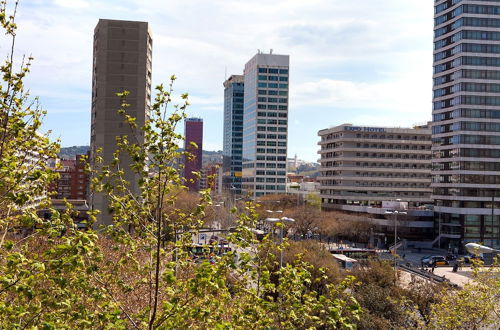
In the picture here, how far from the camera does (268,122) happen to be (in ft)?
493

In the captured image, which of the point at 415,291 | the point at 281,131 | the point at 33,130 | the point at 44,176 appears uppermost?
the point at 281,131

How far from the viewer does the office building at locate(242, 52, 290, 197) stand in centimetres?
14900

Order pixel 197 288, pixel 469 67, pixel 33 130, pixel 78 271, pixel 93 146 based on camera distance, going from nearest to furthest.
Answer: pixel 197 288, pixel 78 271, pixel 33 130, pixel 93 146, pixel 469 67

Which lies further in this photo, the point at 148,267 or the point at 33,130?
the point at 33,130

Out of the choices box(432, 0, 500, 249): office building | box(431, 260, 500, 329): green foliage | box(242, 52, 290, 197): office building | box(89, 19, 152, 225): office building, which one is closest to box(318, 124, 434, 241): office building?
box(432, 0, 500, 249): office building

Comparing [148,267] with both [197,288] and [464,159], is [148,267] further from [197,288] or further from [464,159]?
[464,159]

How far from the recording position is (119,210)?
10.4 m

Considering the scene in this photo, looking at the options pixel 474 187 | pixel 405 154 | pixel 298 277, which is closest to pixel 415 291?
pixel 298 277

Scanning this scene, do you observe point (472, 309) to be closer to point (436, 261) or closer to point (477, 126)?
point (436, 261)

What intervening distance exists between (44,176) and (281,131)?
143 m

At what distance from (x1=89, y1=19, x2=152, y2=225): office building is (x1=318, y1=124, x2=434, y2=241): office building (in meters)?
51.6

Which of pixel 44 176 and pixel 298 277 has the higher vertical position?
pixel 44 176

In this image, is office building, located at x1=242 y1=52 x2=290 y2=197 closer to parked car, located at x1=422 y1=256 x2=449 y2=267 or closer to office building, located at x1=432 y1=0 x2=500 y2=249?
office building, located at x1=432 y1=0 x2=500 y2=249

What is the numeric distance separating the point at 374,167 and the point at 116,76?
6146cm
